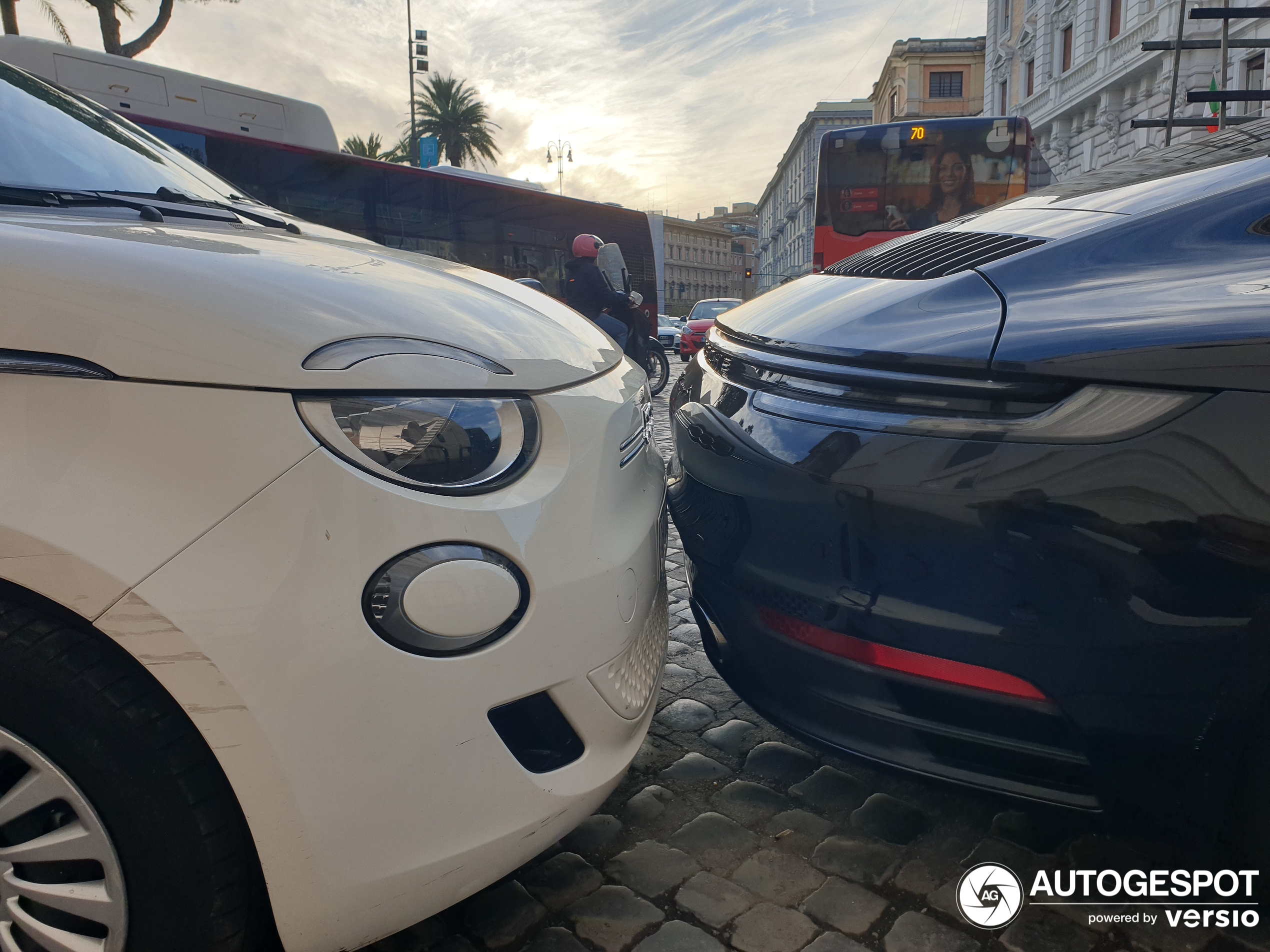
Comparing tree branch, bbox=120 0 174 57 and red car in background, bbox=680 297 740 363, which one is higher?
tree branch, bbox=120 0 174 57

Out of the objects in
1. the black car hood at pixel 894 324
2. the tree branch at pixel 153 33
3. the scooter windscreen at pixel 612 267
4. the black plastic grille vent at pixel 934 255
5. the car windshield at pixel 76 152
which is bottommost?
the black car hood at pixel 894 324

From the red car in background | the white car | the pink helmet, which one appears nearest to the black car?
the white car

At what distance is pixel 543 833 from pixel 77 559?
29.9 inches

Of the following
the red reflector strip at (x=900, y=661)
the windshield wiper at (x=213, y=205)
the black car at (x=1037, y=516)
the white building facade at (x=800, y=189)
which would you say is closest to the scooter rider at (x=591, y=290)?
the windshield wiper at (x=213, y=205)

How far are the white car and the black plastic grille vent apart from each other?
96cm

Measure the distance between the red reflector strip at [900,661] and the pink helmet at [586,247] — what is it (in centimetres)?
814

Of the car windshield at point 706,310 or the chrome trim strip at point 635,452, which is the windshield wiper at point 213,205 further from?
the car windshield at point 706,310

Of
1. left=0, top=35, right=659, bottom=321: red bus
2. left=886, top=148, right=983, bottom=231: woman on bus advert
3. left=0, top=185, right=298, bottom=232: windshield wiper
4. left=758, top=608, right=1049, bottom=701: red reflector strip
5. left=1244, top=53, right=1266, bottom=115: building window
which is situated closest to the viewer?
left=758, top=608, right=1049, bottom=701: red reflector strip

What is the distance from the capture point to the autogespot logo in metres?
1.63

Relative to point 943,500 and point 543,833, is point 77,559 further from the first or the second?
point 943,500

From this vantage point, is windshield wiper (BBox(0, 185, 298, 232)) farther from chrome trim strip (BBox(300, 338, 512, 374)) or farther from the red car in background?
the red car in background

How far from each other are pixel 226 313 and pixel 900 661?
1.19 meters

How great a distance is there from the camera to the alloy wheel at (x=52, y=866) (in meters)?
1.17

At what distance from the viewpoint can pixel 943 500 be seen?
1.41 meters
